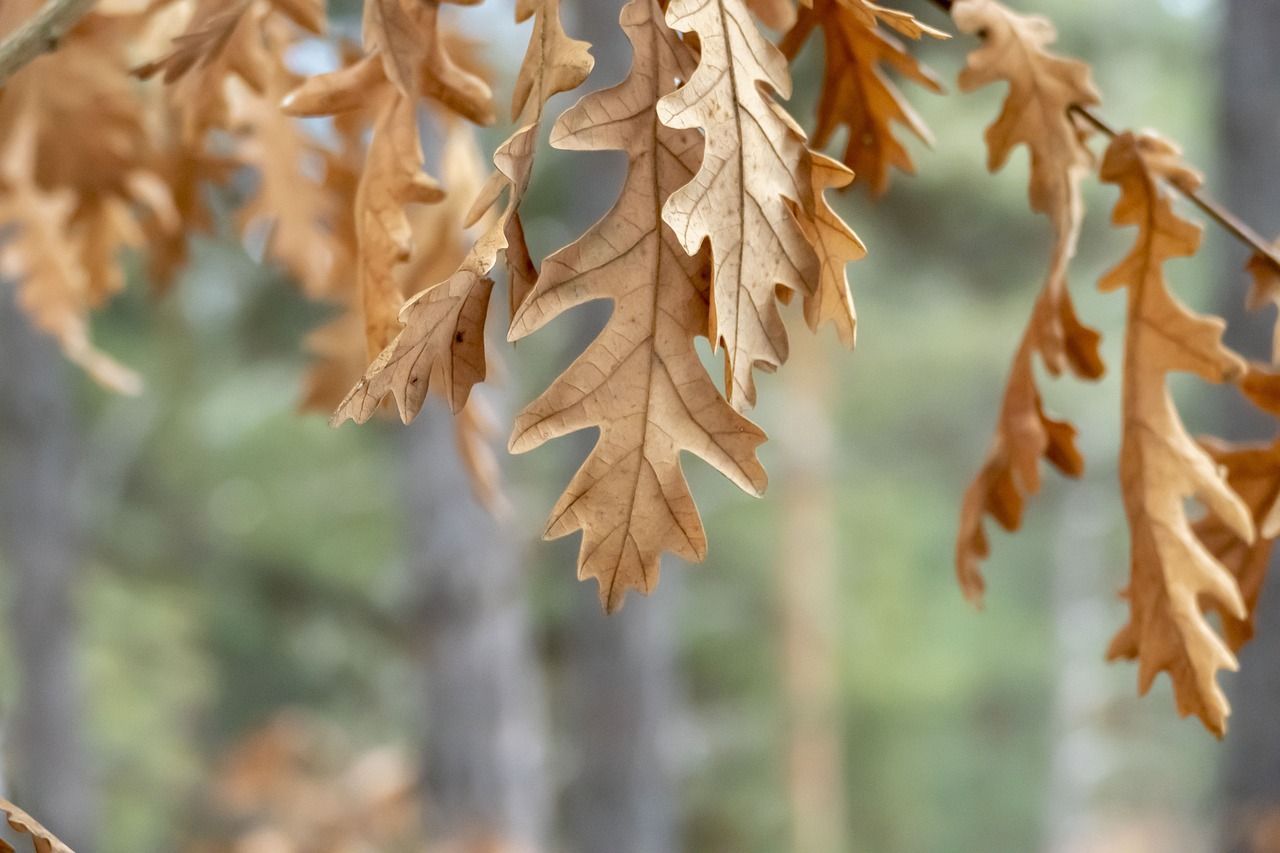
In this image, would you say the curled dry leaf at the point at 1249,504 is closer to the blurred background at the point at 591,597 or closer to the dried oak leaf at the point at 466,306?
the dried oak leaf at the point at 466,306

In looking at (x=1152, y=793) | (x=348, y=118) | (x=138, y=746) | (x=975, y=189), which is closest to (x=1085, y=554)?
(x=1152, y=793)

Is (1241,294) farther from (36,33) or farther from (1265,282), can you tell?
(36,33)

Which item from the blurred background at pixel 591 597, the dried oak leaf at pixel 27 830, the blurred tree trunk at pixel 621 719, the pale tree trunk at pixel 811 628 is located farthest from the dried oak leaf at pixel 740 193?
the pale tree trunk at pixel 811 628

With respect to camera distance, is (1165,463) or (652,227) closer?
(652,227)

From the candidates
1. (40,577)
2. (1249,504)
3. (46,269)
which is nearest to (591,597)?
(40,577)

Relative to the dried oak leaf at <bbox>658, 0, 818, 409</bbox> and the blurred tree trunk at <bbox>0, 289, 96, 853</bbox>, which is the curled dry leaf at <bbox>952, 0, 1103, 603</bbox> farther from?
the blurred tree trunk at <bbox>0, 289, 96, 853</bbox>

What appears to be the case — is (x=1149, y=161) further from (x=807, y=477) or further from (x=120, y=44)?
(x=807, y=477)
